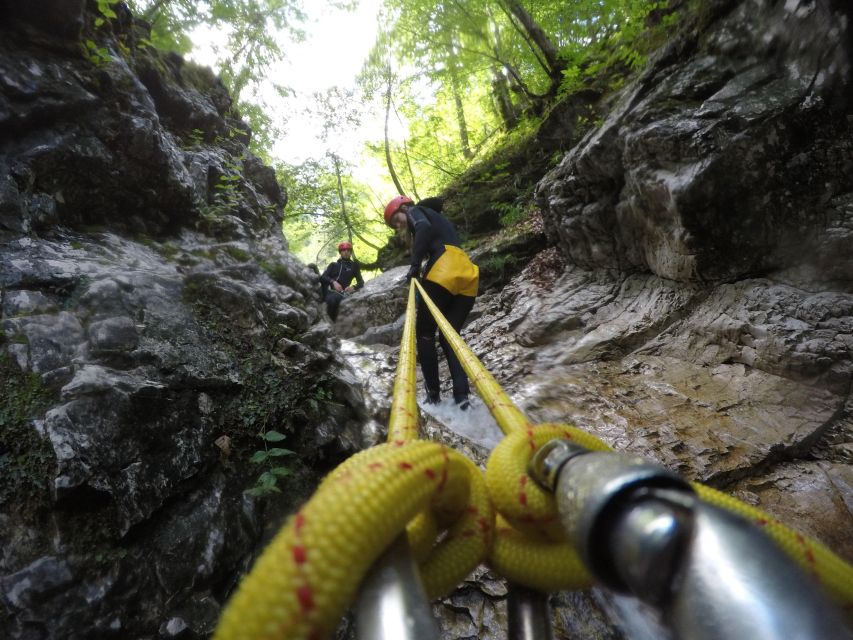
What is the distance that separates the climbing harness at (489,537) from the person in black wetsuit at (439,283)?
289cm

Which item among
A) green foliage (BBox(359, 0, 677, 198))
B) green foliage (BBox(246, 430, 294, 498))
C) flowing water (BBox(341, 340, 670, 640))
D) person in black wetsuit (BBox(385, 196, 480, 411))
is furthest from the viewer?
green foliage (BBox(359, 0, 677, 198))

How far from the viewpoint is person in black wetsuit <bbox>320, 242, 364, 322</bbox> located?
8367 mm

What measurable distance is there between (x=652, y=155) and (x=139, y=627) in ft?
16.8

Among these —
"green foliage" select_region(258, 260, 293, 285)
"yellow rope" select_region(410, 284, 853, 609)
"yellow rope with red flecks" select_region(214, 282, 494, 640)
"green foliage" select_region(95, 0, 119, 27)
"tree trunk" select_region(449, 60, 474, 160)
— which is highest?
"tree trunk" select_region(449, 60, 474, 160)

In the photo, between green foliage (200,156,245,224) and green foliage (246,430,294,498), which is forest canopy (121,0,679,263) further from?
green foliage (246,430,294,498)

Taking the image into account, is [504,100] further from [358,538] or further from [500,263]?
[358,538]

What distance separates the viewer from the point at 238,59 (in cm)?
926

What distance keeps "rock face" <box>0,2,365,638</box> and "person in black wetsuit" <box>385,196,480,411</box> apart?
3.32 ft

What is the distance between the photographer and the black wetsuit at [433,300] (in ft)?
13.0

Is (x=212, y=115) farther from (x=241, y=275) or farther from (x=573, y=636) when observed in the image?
(x=573, y=636)

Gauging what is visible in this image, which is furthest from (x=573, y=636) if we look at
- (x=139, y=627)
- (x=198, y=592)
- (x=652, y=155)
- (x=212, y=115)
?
(x=212, y=115)

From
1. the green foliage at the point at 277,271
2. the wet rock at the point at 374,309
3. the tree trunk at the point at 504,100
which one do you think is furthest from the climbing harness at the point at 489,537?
the tree trunk at the point at 504,100

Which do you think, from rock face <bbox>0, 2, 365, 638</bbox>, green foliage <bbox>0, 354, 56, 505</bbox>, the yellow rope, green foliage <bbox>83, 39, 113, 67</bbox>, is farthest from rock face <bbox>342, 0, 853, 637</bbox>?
green foliage <bbox>83, 39, 113, 67</bbox>

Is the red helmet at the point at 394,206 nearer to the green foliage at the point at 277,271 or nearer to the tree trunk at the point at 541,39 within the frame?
the green foliage at the point at 277,271
